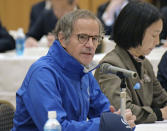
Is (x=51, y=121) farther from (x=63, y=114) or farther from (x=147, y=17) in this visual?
(x=147, y=17)

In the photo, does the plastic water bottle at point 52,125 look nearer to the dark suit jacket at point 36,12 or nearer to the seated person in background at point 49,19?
the seated person in background at point 49,19

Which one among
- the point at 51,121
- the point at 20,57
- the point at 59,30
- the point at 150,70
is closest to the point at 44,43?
the point at 20,57

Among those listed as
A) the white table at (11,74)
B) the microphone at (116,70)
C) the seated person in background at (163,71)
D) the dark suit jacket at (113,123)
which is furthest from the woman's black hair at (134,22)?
the white table at (11,74)

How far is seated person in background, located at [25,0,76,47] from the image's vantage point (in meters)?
5.25

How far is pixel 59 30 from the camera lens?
2.07 metres

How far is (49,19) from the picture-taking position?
562 cm

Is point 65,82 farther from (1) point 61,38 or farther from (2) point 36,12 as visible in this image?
(2) point 36,12

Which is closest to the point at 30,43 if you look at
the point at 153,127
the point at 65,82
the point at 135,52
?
the point at 135,52

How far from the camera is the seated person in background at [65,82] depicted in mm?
1814

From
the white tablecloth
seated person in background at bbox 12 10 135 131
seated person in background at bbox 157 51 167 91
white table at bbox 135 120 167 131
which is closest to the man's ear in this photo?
seated person in background at bbox 12 10 135 131

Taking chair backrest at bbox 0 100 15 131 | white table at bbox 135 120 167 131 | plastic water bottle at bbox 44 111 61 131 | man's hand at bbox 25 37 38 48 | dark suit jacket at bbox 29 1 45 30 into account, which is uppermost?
dark suit jacket at bbox 29 1 45 30

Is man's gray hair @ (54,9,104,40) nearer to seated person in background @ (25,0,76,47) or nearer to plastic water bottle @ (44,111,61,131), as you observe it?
plastic water bottle @ (44,111,61,131)

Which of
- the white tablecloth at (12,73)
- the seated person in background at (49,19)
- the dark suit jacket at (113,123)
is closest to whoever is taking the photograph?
the dark suit jacket at (113,123)

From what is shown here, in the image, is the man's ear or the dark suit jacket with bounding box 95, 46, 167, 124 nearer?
the man's ear
